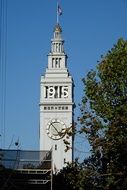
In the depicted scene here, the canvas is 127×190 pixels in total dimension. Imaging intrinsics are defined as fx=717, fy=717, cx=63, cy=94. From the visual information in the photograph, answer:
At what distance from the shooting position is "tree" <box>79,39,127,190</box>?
36.4m

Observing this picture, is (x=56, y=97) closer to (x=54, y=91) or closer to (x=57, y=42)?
(x=54, y=91)

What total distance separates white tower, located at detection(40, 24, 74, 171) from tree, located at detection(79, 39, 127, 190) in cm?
8575

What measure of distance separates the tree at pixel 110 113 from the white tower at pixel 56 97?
281 ft

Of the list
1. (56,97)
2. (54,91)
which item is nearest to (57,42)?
(54,91)

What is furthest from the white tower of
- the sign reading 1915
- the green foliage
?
the green foliage

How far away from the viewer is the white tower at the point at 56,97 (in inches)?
4934

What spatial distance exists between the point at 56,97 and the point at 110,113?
93.5 meters

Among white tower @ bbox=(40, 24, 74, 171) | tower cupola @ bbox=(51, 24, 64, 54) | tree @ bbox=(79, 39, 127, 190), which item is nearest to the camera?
tree @ bbox=(79, 39, 127, 190)

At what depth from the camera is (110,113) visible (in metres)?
36.8

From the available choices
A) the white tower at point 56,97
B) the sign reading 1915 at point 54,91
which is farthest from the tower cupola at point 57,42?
the sign reading 1915 at point 54,91

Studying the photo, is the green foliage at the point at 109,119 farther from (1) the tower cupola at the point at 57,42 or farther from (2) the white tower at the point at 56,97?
(1) the tower cupola at the point at 57,42

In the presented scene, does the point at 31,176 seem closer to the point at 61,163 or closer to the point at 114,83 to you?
the point at 114,83

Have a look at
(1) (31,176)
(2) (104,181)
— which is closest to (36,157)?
(1) (31,176)

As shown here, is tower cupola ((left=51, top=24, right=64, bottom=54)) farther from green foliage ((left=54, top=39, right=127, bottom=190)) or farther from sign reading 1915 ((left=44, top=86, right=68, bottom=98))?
green foliage ((left=54, top=39, right=127, bottom=190))
